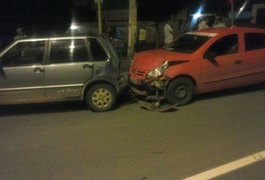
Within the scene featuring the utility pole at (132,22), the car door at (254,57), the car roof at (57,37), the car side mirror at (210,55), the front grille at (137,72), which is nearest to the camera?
the car roof at (57,37)

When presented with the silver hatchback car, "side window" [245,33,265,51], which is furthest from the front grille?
"side window" [245,33,265,51]

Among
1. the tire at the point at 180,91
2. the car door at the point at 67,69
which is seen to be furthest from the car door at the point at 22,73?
the tire at the point at 180,91

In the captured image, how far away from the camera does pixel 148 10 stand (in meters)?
22.3

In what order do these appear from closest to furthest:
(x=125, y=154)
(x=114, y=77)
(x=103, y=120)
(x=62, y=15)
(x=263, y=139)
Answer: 1. (x=125, y=154)
2. (x=263, y=139)
3. (x=103, y=120)
4. (x=114, y=77)
5. (x=62, y=15)

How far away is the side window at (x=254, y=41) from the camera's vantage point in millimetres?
10312

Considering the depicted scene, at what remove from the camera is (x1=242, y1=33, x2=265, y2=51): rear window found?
10.3 meters

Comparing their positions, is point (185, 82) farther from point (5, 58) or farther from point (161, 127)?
point (5, 58)

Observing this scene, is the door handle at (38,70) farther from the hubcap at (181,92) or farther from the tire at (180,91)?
the hubcap at (181,92)

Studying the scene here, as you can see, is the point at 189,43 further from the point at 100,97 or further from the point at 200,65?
the point at 100,97

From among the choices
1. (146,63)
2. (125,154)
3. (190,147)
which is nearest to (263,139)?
(190,147)

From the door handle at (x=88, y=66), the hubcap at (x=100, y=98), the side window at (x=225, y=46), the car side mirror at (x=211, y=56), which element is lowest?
the hubcap at (x=100, y=98)

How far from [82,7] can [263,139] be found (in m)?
16.3

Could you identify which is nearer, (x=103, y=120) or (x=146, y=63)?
(x=103, y=120)

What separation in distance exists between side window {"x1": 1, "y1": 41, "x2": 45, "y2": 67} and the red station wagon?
2.09m
